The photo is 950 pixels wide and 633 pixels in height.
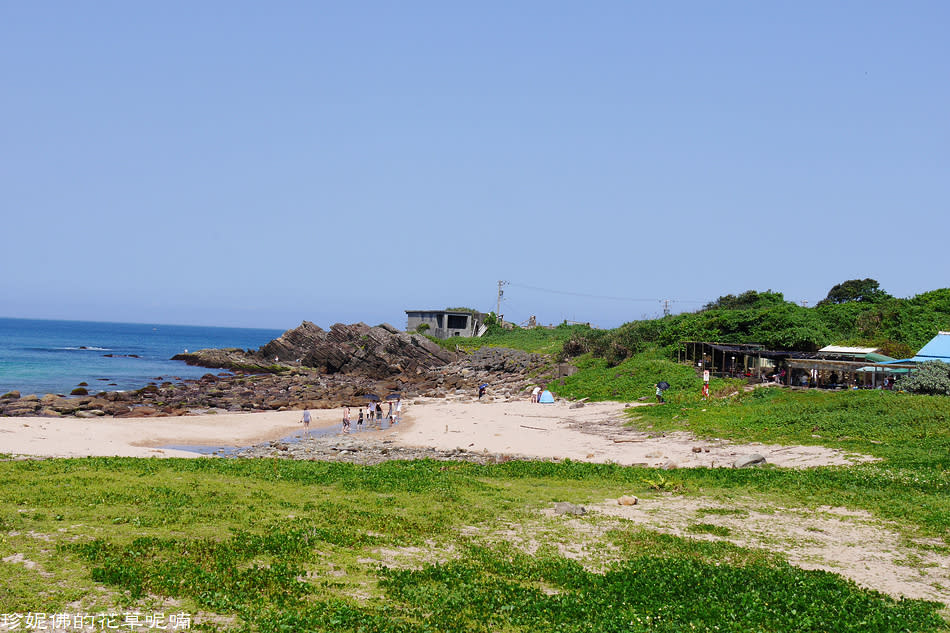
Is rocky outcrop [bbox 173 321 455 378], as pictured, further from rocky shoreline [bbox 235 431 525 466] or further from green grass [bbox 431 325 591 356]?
rocky shoreline [bbox 235 431 525 466]

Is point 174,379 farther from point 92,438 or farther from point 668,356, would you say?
point 668,356

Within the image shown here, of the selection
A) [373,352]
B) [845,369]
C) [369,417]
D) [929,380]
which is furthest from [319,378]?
[929,380]

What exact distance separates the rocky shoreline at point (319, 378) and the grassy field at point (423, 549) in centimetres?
3282

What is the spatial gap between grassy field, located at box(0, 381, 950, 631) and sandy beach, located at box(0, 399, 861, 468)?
16.9 ft

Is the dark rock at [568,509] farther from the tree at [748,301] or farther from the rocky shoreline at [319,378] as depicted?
the tree at [748,301]

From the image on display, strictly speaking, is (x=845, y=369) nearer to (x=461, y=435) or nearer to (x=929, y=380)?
(x=929, y=380)

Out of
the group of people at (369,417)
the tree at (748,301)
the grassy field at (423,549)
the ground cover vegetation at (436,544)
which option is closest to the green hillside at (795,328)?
the tree at (748,301)

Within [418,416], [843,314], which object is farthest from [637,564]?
[843,314]

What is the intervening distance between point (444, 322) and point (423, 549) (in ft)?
317

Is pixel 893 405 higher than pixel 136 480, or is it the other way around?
pixel 893 405

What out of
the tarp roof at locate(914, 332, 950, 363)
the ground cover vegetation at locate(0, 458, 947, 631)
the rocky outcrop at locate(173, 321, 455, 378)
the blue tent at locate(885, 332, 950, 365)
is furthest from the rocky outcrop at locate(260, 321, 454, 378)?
the ground cover vegetation at locate(0, 458, 947, 631)

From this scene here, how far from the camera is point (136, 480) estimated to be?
19766 millimetres

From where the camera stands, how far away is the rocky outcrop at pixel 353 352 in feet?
286

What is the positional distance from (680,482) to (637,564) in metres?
9.59
